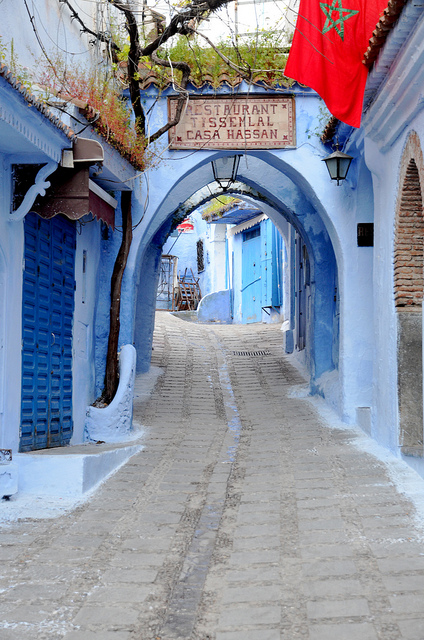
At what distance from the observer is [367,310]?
26.5 ft

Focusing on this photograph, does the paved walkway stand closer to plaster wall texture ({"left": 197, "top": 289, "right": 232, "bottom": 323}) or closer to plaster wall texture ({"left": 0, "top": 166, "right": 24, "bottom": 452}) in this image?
plaster wall texture ({"left": 0, "top": 166, "right": 24, "bottom": 452})

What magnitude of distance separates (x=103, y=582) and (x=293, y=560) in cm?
107

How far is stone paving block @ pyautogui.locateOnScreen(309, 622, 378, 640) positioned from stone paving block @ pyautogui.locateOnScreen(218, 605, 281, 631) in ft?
0.66

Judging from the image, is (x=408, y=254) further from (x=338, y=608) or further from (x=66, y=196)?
(x=338, y=608)

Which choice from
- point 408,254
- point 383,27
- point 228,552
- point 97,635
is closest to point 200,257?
point 408,254

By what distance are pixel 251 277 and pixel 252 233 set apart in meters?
1.42

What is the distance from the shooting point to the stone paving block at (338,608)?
9.95ft

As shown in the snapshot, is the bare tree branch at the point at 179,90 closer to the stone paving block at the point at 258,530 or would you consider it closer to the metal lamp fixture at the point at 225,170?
the metal lamp fixture at the point at 225,170

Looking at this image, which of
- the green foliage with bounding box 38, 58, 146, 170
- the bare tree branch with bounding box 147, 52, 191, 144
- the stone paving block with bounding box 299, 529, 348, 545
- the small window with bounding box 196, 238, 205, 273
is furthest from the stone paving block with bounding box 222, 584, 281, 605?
the small window with bounding box 196, 238, 205, 273

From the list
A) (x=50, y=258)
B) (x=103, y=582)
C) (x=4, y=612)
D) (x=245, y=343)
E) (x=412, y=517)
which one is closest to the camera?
(x=4, y=612)

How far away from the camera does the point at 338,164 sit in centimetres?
740

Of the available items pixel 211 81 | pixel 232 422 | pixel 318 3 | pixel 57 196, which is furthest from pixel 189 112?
pixel 232 422

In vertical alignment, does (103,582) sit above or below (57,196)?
below

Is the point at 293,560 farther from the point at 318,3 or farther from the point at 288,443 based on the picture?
the point at 318,3
